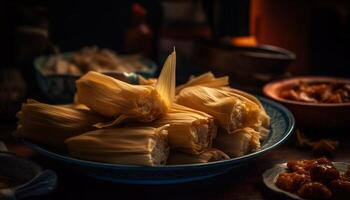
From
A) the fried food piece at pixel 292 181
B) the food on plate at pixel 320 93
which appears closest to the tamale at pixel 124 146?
the fried food piece at pixel 292 181

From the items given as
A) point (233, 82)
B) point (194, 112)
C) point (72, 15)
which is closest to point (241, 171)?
point (194, 112)

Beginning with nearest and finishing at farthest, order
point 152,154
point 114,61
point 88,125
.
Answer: point 152,154 < point 88,125 < point 114,61

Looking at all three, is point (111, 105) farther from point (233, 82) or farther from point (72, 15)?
point (72, 15)

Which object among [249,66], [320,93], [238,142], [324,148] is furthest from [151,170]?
[249,66]

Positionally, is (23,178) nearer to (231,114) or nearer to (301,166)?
(231,114)

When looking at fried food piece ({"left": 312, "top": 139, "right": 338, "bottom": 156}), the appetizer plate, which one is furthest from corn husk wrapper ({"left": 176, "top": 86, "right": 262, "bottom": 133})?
fried food piece ({"left": 312, "top": 139, "right": 338, "bottom": 156})

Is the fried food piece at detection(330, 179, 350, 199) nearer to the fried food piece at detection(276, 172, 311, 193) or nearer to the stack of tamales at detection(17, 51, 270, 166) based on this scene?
the fried food piece at detection(276, 172, 311, 193)
